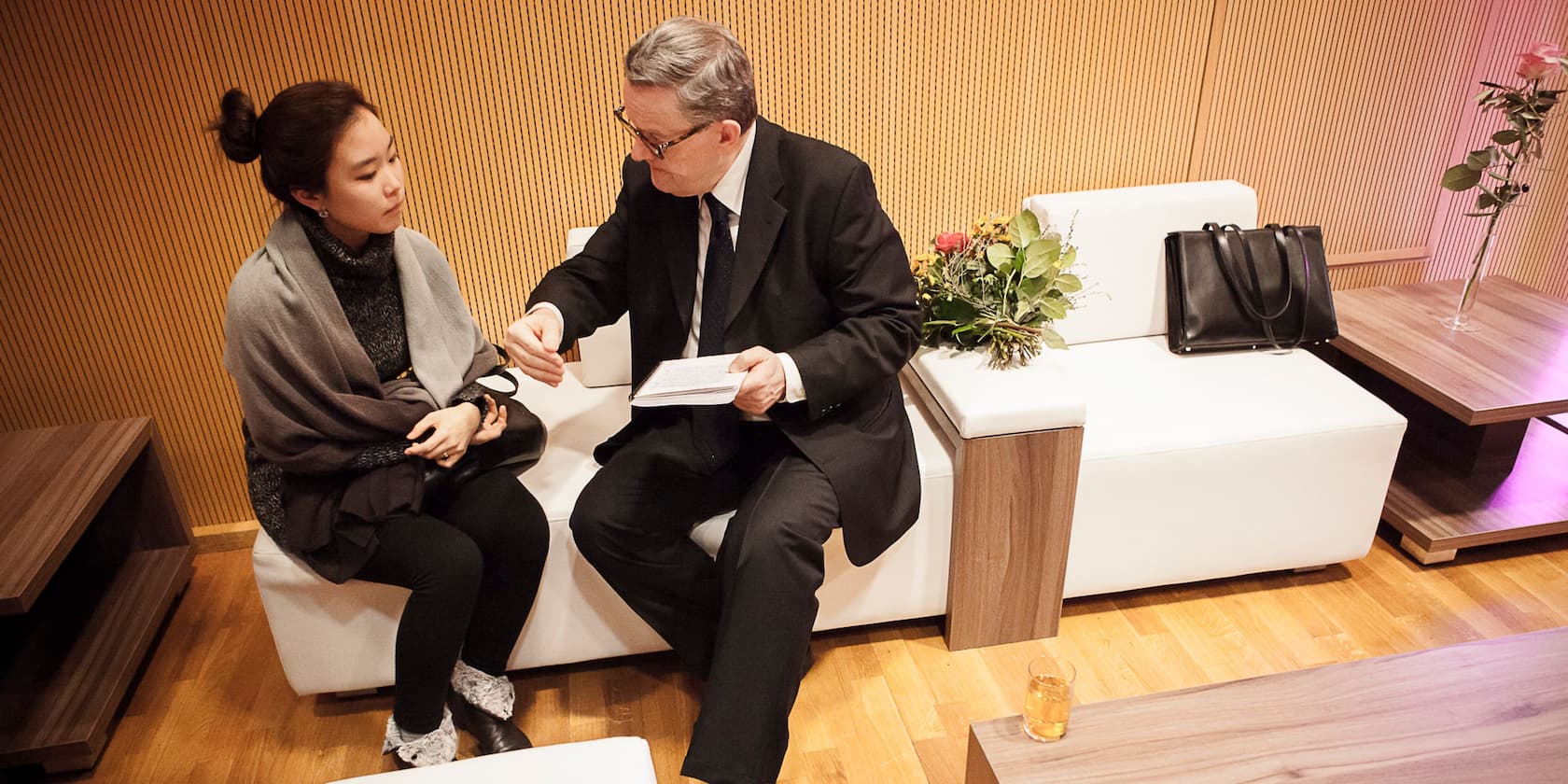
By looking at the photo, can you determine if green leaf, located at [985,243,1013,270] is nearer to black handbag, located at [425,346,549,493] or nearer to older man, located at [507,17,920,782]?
older man, located at [507,17,920,782]

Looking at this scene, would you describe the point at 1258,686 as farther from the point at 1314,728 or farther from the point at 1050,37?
the point at 1050,37

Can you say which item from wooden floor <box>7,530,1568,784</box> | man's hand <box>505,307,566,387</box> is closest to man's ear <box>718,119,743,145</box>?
man's hand <box>505,307,566,387</box>

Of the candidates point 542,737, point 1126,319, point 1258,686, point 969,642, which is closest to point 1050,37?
point 1126,319

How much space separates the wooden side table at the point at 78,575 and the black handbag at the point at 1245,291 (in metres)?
2.59

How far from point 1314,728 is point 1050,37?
70.7 inches

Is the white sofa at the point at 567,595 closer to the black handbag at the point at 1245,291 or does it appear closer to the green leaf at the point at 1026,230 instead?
the green leaf at the point at 1026,230

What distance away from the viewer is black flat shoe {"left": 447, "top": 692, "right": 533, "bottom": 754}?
82.0 inches

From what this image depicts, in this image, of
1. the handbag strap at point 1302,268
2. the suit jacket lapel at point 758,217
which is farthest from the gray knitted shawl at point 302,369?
the handbag strap at point 1302,268

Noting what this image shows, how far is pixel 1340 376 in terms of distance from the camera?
2576 millimetres

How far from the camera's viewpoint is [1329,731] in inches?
63.4

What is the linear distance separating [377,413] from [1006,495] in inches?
49.9

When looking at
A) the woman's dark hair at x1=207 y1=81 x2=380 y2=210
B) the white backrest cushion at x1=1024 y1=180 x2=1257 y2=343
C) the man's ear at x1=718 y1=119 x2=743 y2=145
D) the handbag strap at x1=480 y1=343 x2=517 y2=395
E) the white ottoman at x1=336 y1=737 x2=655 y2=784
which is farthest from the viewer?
the white backrest cushion at x1=1024 y1=180 x2=1257 y2=343

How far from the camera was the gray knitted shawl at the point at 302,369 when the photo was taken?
1.78 m

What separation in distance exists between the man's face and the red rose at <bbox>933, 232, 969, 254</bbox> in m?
0.72
